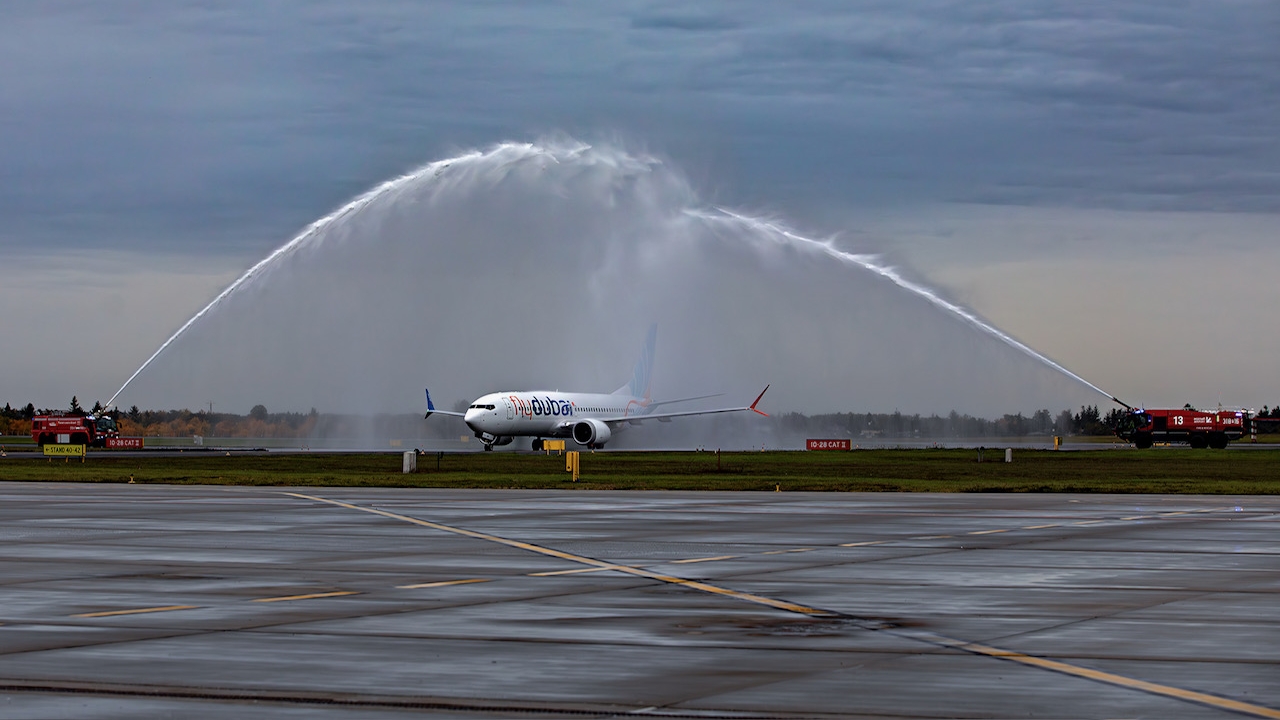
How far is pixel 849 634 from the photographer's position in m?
14.8

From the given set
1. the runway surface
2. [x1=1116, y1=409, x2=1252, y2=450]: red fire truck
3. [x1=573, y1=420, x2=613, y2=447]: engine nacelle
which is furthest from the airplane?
the runway surface

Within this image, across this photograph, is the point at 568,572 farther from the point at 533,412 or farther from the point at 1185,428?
the point at 1185,428

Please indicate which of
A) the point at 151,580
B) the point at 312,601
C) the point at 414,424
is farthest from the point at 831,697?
the point at 414,424

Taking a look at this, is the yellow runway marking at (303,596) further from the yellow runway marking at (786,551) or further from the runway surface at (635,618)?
the yellow runway marking at (786,551)

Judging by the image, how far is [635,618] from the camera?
52.6 ft

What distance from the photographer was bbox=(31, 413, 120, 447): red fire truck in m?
98.8

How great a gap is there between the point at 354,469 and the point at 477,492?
66.0 ft

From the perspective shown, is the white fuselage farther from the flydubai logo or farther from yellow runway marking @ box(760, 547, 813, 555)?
yellow runway marking @ box(760, 547, 813, 555)

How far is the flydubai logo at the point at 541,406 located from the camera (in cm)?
9644

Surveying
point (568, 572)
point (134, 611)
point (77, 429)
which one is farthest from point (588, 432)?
point (134, 611)

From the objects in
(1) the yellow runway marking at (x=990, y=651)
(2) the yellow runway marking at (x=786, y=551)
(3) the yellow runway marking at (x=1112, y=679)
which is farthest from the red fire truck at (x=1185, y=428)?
(3) the yellow runway marking at (x=1112, y=679)

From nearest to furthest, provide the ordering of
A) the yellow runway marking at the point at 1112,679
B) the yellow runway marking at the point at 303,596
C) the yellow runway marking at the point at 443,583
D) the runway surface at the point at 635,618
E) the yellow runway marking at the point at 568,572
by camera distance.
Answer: the yellow runway marking at the point at 1112,679, the runway surface at the point at 635,618, the yellow runway marking at the point at 303,596, the yellow runway marking at the point at 443,583, the yellow runway marking at the point at 568,572

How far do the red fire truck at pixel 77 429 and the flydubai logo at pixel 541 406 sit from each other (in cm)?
3034

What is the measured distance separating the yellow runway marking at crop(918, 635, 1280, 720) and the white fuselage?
80.2 m
